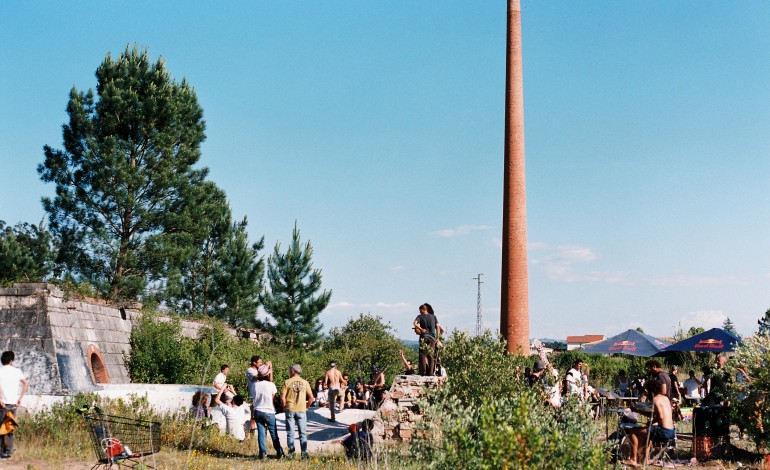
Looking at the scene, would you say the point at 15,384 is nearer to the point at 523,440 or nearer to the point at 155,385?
the point at 523,440

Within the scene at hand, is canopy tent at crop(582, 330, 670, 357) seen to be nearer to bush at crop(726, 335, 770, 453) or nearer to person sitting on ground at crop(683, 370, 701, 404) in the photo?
person sitting on ground at crop(683, 370, 701, 404)

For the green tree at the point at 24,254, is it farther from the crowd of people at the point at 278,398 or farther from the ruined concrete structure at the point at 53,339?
the crowd of people at the point at 278,398

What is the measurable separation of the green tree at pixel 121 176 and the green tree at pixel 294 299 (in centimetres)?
914

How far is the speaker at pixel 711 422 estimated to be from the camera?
1080 centimetres

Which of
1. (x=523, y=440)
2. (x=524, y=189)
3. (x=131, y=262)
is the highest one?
(x=524, y=189)

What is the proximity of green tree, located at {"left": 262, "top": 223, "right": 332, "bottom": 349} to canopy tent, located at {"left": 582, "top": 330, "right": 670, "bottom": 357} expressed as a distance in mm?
18742

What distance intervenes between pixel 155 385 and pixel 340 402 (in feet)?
18.5

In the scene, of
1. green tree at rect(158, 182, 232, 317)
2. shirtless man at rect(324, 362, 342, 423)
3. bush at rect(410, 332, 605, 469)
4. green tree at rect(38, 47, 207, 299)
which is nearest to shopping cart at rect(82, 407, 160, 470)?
bush at rect(410, 332, 605, 469)

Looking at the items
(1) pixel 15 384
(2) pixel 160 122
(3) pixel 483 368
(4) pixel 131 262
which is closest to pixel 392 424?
(3) pixel 483 368

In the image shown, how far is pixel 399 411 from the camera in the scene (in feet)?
40.6

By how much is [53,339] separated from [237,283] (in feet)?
62.1

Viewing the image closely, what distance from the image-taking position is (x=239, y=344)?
27.3 m

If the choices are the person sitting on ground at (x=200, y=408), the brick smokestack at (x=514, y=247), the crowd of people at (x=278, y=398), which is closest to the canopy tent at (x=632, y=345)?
the brick smokestack at (x=514, y=247)

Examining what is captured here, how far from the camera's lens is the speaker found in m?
10.8
